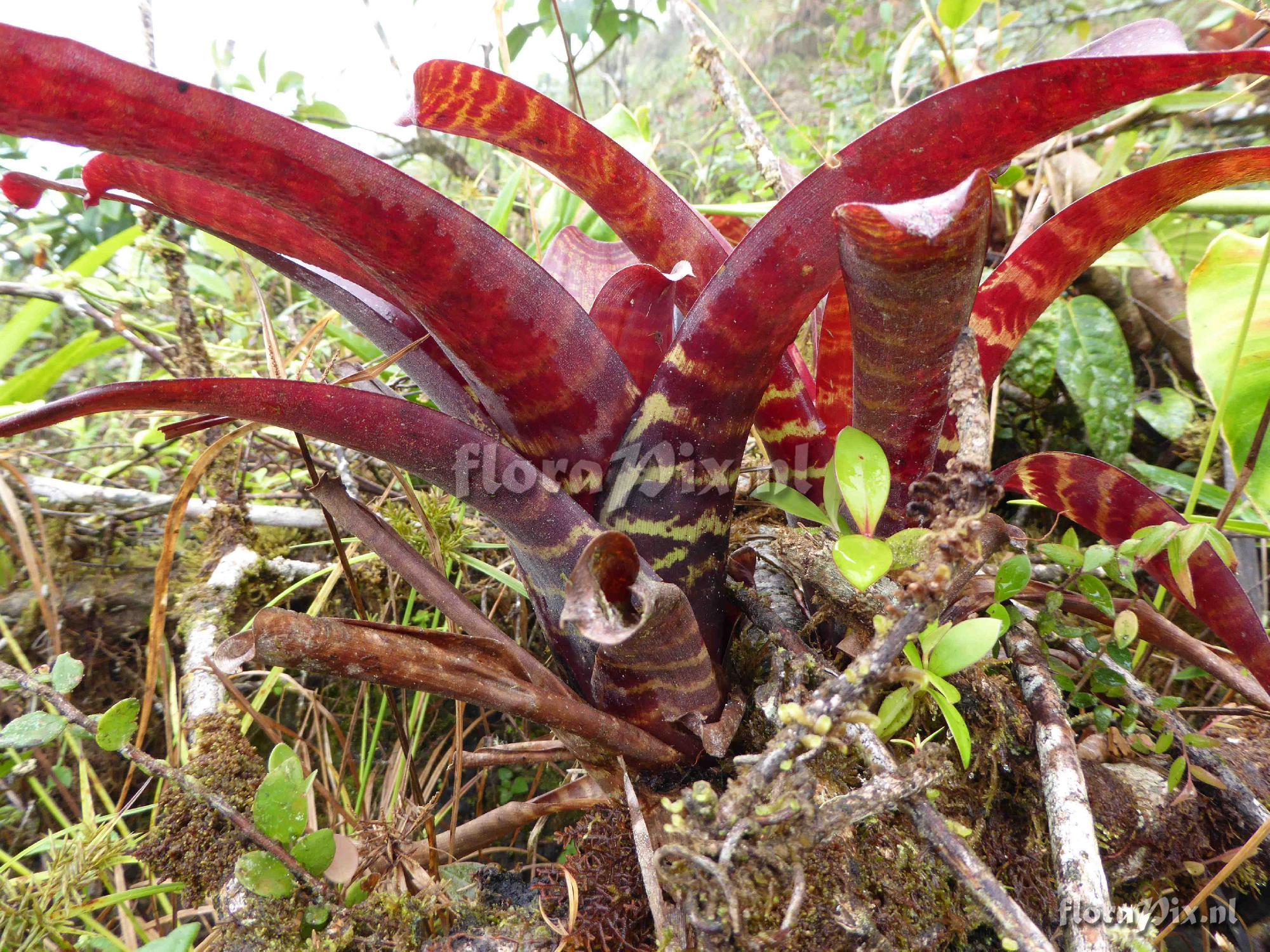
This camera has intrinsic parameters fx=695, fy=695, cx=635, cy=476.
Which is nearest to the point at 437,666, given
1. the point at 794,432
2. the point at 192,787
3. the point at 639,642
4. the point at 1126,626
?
the point at 639,642

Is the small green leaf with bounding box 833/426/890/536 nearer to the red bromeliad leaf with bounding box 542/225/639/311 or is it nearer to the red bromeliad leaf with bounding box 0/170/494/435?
the red bromeliad leaf with bounding box 0/170/494/435

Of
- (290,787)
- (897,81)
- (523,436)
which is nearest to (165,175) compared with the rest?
(523,436)

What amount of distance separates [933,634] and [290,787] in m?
0.52

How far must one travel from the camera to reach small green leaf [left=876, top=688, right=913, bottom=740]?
1.77 feet

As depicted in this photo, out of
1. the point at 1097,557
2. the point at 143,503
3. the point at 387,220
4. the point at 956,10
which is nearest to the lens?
the point at 387,220

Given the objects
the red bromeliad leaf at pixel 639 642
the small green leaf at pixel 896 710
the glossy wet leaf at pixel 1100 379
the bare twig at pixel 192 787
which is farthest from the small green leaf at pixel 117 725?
the glossy wet leaf at pixel 1100 379

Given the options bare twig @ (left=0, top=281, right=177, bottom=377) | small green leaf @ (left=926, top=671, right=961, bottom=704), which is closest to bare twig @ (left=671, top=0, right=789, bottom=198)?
small green leaf @ (left=926, top=671, right=961, bottom=704)

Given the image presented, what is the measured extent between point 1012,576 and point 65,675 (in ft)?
2.76

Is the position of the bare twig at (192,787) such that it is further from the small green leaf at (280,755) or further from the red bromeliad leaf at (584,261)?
the red bromeliad leaf at (584,261)

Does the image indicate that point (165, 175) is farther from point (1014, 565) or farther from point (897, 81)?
point (897, 81)

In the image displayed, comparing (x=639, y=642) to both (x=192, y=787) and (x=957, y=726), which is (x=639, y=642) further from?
(x=192, y=787)

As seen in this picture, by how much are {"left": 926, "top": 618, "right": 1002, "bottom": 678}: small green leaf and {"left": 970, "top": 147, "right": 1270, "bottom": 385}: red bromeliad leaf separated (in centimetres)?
25

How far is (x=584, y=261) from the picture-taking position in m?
0.83

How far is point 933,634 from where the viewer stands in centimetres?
50
